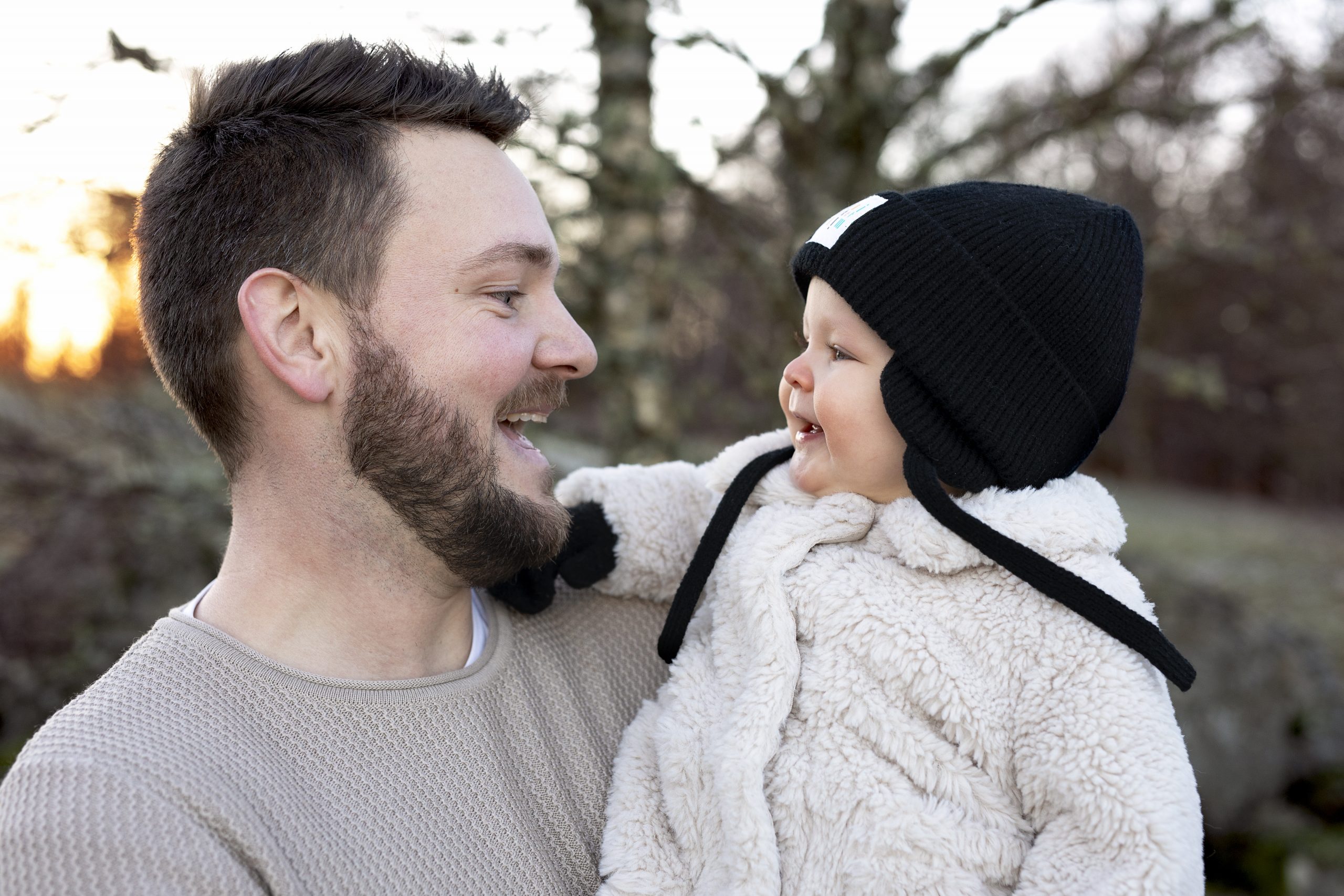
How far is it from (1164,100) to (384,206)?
3388mm

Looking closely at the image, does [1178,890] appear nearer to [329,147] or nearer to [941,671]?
[941,671]

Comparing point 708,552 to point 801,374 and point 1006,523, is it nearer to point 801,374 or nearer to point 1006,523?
point 801,374

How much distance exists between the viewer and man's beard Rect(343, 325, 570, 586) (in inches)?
68.5

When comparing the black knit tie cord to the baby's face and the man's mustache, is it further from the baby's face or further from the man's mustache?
the man's mustache

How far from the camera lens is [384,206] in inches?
70.1

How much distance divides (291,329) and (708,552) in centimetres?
83

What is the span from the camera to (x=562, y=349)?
6.10 feet

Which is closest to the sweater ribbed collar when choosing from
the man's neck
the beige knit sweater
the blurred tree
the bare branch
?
the beige knit sweater

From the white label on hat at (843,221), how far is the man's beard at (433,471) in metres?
0.71

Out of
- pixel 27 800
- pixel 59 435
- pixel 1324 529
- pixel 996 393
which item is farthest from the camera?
pixel 1324 529

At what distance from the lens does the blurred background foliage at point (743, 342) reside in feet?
12.0

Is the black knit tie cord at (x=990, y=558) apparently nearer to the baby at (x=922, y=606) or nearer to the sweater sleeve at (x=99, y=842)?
the baby at (x=922, y=606)

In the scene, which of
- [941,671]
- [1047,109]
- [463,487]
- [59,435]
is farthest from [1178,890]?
[59,435]

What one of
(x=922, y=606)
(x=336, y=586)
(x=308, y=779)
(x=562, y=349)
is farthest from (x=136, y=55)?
(x=922, y=606)
